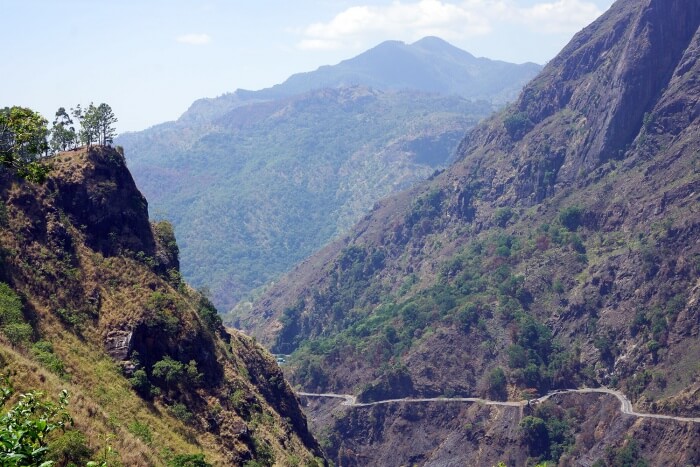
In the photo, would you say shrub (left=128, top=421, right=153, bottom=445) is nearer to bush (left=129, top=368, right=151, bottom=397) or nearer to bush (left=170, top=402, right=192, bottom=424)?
bush (left=129, top=368, right=151, bottom=397)

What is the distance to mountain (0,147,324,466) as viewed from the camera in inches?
2596

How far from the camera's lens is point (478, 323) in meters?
168

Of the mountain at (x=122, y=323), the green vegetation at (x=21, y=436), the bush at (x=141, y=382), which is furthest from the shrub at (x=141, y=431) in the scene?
the green vegetation at (x=21, y=436)

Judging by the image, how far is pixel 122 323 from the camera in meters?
76.1

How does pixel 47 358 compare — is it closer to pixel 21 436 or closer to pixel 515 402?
pixel 21 436

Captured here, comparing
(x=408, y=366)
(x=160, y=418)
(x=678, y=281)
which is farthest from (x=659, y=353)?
(x=160, y=418)

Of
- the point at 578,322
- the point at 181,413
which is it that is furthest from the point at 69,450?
the point at 578,322

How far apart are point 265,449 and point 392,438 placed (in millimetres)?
78298

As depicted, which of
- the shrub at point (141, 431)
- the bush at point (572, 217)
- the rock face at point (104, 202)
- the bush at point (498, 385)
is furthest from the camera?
the bush at point (572, 217)

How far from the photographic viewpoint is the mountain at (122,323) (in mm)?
65938

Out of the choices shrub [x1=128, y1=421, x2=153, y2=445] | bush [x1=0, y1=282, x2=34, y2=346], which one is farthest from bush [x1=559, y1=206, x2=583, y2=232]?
bush [x1=0, y1=282, x2=34, y2=346]

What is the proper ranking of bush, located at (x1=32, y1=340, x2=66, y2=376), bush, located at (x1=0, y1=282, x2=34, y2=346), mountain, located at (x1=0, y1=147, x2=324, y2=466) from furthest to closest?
mountain, located at (x1=0, y1=147, x2=324, y2=466), bush, located at (x1=32, y1=340, x2=66, y2=376), bush, located at (x1=0, y1=282, x2=34, y2=346)

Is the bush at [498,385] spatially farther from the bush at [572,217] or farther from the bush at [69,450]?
the bush at [69,450]

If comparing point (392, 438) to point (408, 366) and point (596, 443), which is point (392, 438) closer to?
point (408, 366)
